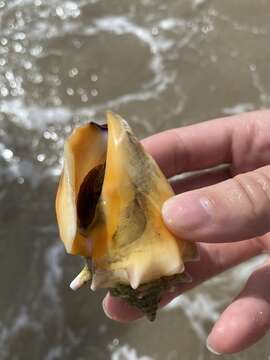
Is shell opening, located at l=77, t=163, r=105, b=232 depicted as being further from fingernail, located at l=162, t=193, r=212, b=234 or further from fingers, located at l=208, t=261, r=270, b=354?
fingers, located at l=208, t=261, r=270, b=354

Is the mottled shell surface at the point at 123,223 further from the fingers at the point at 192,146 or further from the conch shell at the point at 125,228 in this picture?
the fingers at the point at 192,146

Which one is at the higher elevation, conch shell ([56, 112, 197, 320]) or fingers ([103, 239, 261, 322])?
conch shell ([56, 112, 197, 320])

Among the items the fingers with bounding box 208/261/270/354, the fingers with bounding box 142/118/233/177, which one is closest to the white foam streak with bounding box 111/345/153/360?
the fingers with bounding box 142/118/233/177

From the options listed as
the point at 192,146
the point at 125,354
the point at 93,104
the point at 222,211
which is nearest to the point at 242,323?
the point at 222,211

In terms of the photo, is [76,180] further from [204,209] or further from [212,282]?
[212,282]

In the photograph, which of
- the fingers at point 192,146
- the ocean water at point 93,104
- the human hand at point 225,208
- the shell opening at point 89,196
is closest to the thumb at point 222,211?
the human hand at point 225,208

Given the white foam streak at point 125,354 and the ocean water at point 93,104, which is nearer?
the white foam streak at point 125,354
